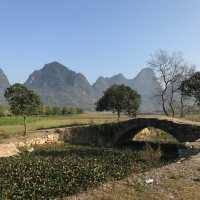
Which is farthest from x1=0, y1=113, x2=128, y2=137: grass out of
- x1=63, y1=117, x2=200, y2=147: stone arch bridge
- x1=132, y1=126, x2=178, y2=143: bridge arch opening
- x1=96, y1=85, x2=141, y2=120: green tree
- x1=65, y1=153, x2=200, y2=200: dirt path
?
x1=65, y1=153, x2=200, y2=200: dirt path

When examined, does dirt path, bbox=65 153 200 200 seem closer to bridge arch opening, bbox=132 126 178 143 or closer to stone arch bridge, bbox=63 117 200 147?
stone arch bridge, bbox=63 117 200 147

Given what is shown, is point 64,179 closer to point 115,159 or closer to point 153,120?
point 115,159

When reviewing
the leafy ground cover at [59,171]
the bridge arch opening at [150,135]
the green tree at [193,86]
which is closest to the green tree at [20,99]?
the leafy ground cover at [59,171]

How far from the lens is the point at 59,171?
2941 centimetres

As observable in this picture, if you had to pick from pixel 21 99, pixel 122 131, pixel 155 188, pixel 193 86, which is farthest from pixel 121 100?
pixel 155 188

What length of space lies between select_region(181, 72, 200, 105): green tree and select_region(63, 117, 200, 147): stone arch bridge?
792 centimetres

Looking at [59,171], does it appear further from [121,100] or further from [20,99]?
[121,100]

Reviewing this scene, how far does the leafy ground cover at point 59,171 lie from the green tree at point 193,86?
23.1 metres

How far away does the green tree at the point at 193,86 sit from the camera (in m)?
59.3

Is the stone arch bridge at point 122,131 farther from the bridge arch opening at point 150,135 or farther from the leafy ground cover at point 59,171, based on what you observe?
the leafy ground cover at point 59,171

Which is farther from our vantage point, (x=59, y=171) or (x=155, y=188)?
(x=59, y=171)

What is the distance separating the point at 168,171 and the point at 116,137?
39.4 metres

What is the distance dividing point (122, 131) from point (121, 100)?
496 inches

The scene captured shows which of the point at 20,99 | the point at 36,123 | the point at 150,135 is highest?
the point at 20,99
